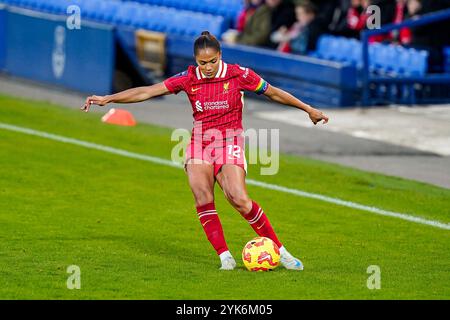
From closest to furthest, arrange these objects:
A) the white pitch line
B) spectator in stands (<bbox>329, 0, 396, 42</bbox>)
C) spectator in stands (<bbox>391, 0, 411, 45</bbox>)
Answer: the white pitch line, spectator in stands (<bbox>391, 0, 411, 45</bbox>), spectator in stands (<bbox>329, 0, 396, 42</bbox>)

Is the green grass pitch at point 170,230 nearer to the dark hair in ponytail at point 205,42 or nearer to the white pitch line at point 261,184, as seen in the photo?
the white pitch line at point 261,184

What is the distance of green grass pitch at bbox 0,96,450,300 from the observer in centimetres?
1016

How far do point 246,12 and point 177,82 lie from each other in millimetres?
15344

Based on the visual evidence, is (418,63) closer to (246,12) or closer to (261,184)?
(246,12)

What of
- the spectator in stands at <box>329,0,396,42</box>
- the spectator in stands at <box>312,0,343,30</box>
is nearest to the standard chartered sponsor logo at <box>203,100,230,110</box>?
the spectator in stands at <box>329,0,396,42</box>

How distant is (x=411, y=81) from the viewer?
2262 centimetres

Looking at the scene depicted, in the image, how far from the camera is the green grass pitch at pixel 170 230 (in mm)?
10156

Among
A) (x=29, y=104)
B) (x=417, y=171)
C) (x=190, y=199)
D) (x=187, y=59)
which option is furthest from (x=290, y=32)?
(x=190, y=199)

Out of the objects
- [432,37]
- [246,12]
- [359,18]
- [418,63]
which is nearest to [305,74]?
[359,18]

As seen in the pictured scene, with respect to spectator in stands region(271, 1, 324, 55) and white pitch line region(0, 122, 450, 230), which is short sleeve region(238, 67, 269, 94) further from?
spectator in stands region(271, 1, 324, 55)

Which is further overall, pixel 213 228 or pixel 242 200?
pixel 213 228

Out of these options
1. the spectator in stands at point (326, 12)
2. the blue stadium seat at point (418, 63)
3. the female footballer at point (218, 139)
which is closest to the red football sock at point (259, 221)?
the female footballer at point (218, 139)

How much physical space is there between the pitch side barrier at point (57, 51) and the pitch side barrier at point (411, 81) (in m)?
4.72

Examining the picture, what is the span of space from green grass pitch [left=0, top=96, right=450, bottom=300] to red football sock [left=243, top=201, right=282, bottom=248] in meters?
0.36
